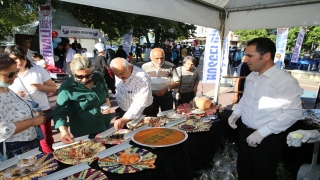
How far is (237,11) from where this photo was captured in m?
3.66

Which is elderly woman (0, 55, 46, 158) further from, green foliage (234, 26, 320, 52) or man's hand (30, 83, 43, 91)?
green foliage (234, 26, 320, 52)

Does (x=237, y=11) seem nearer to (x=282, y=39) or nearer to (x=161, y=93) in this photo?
(x=161, y=93)

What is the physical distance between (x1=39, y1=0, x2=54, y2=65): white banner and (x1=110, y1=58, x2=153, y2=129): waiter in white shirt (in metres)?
6.30

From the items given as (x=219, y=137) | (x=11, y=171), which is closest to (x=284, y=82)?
(x=219, y=137)

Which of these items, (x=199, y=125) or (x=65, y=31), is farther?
(x=65, y=31)

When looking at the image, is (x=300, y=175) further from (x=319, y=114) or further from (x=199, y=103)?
(x=199, y=103)

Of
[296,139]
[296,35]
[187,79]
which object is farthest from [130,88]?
[296,35]

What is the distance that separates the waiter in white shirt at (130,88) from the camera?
7.18 feet

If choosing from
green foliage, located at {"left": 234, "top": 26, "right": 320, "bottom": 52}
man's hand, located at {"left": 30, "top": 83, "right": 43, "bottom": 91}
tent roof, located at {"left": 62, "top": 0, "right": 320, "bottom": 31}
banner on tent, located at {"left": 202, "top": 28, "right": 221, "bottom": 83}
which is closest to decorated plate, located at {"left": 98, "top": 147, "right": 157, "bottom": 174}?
tent roof, located at {"left": 62, "top": 0, "right": 320, "bottom": 31}

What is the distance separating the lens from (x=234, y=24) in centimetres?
377

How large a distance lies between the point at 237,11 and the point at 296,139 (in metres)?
2.52

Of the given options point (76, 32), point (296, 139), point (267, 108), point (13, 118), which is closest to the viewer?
point (13, 118)

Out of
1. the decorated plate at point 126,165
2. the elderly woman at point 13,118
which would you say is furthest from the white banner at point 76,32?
the decorated plate at point 126,165

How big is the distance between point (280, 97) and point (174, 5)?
155 cm
